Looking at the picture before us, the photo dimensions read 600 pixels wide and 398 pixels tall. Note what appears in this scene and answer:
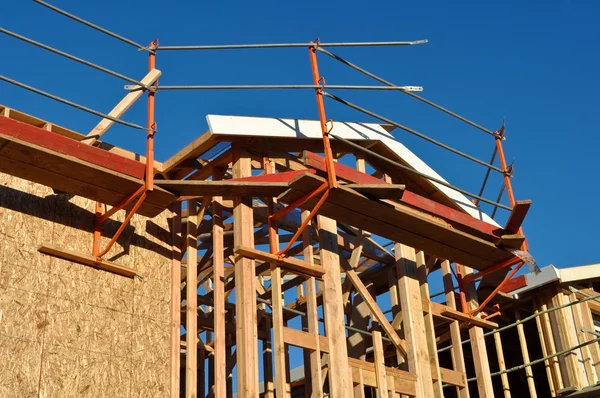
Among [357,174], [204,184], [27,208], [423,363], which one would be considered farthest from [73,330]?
[423,363]

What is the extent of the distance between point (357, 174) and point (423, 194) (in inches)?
105

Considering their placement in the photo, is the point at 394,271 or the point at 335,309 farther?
the point at 394,271

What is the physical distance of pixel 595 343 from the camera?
51.9 feet

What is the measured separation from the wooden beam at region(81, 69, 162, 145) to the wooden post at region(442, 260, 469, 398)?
218 inches

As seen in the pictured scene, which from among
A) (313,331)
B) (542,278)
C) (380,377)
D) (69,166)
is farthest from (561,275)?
(69,166)

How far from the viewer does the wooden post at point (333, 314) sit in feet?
36.8

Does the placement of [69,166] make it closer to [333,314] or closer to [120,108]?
[120,108]

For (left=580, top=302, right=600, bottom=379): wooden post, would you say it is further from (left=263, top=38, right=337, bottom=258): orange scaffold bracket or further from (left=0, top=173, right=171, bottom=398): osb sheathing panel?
(left=0, top=173, right=171, bottom=398): osb sheathing panel

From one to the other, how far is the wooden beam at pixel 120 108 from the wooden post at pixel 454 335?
18.1 ft

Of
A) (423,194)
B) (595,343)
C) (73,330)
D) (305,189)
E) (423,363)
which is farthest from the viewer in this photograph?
(595,343)

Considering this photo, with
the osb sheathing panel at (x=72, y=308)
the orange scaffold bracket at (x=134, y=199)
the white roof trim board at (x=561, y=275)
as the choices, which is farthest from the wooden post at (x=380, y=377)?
the white roof trim board at (x=561, y=275)

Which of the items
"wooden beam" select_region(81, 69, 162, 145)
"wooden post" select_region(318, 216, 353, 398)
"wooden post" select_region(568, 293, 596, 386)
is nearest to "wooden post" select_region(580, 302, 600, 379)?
"wooden post" select_region(568, 293, 596, 386)

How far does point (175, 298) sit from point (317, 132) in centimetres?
289

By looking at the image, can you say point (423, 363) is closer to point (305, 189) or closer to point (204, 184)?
point (305, 189)
